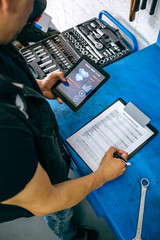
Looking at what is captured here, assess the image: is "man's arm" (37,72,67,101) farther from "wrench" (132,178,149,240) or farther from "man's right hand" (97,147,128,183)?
"wrench" (132,178,149,240)

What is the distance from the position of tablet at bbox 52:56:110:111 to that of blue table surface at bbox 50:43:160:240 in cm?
4

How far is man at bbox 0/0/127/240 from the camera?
393 millimetres

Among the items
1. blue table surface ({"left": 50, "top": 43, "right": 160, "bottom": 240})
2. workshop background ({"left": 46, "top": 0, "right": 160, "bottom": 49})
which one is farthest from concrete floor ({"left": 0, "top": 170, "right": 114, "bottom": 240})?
workshop background ({"left": 46, "top": 0, "right": 160, "bottom": 49})

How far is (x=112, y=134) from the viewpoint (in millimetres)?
832

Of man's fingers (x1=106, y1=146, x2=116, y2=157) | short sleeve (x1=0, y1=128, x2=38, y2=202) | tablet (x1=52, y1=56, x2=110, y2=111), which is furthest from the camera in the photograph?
tablet (x1=52, y1=56, x2=110, y2=111)

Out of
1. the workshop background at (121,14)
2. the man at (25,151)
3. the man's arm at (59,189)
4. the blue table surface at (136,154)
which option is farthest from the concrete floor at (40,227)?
the workshop background at (121,14)

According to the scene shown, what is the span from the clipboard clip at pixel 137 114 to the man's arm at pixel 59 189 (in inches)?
6.7

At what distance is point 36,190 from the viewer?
460mm

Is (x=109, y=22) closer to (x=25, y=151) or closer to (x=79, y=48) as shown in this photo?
(x=79, y=48)

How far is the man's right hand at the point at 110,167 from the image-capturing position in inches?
27.6

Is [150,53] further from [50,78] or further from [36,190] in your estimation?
[36,190]

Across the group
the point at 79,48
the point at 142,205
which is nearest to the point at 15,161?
the point at 142,205

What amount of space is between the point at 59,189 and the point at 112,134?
354mm

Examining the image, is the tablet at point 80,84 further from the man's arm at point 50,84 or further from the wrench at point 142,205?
the wrench at point 142,205
